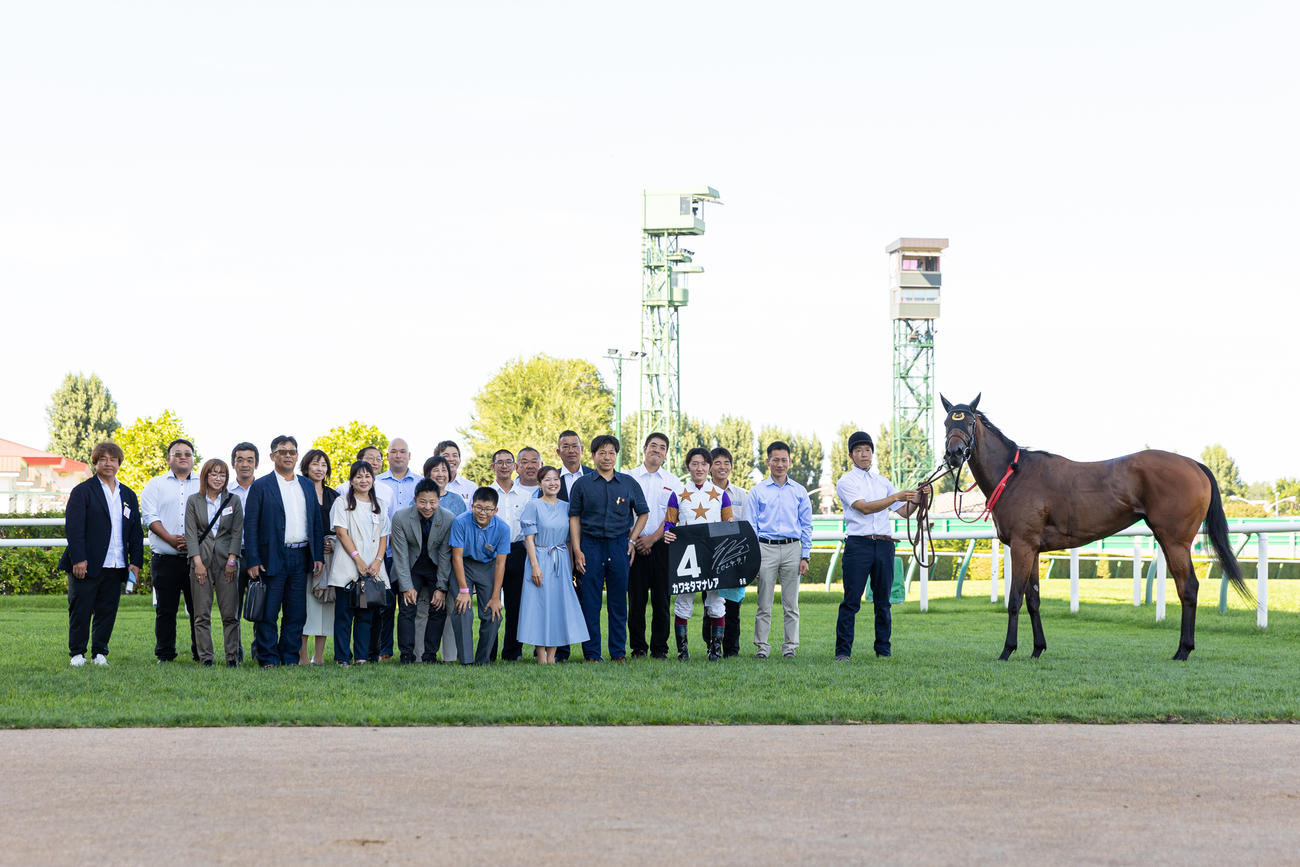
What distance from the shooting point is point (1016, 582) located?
11766mm

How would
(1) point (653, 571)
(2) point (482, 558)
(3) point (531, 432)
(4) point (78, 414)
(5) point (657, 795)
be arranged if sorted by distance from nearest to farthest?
(5) point (657, 795)
(2) point (482, 558)
(1) point (653, 571)
(3) point (531, 432)
(4) point (78, 414)

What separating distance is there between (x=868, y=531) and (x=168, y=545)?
5.71 meters

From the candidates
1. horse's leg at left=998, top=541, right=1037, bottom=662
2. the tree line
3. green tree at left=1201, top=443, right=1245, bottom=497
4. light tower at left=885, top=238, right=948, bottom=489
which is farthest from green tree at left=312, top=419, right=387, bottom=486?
green tree at left=1201, top=443, right=1245, bottom=497

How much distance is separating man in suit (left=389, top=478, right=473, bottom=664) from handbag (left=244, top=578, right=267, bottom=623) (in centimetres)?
104

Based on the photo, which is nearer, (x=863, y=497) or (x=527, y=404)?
(x=863, y=497)

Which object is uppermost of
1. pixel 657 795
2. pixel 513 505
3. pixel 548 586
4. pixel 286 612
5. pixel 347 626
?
pixel 513 505

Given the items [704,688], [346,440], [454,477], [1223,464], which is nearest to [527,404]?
[346,440]

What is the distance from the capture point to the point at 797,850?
15.5 ft

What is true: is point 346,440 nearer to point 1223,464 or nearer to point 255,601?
point 255,601

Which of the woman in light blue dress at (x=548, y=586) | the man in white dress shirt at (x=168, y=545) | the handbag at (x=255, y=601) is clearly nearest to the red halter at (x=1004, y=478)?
the woman in light blue dress at (x=548, y=586)

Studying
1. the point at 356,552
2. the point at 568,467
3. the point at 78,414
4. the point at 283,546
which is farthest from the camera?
the point at 78,414

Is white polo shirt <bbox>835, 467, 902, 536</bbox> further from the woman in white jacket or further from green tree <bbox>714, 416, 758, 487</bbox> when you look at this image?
green tree <bbox>714, 416, 758, 487</bbox>

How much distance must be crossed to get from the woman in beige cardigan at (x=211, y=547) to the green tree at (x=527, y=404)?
189ft

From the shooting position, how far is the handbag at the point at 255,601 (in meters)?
10.7
